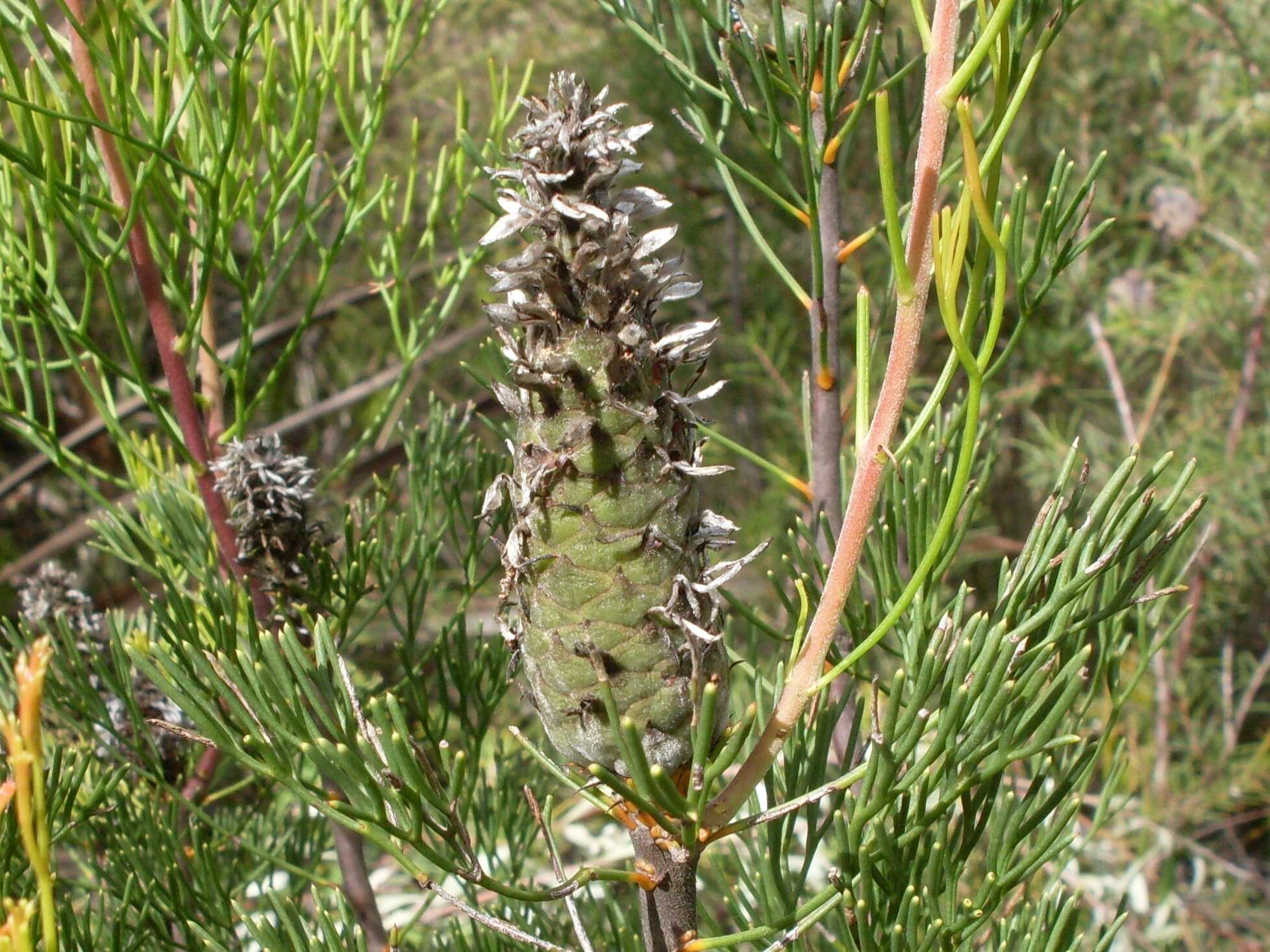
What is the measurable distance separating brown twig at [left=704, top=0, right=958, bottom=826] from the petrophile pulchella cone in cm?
3

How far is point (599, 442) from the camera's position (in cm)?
37

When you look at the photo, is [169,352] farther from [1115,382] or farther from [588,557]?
[1115,382]

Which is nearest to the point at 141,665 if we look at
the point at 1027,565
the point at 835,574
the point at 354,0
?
the point at 835,574

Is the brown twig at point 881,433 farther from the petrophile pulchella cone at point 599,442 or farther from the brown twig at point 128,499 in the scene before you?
the brown twig at point 128,499

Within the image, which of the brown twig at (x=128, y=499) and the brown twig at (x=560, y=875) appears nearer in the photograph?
the brown twig at (x=560, y=875)

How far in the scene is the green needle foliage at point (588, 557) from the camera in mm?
359

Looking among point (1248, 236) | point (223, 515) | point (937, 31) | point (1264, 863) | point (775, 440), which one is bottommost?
point (1264, 863)

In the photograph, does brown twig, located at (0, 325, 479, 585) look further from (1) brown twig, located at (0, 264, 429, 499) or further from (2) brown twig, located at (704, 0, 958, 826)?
(2) brown twig, located at (704, 0, 958, 826)

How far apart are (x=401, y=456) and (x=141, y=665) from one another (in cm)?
131

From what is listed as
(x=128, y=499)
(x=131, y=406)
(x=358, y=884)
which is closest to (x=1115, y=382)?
(x=358, y=884)

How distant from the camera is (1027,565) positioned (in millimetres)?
435

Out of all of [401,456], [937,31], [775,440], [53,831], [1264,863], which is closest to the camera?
[937,31]

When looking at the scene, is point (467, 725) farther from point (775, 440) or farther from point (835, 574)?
point (775, 440)

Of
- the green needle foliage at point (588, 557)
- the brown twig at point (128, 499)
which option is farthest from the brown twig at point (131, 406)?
the green needle foliage at point (588, 557)
